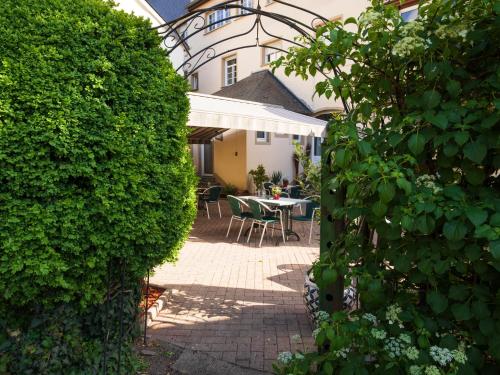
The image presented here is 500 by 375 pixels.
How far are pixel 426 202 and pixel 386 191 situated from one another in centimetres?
19

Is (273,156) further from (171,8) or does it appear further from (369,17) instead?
(369,17)

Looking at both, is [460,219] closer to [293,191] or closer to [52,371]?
[52,371]

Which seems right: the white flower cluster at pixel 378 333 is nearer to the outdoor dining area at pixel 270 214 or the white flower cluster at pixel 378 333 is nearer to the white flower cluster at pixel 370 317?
the white flower cluster at pixel 370 317

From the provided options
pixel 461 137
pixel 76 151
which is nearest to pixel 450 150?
pixel 461 137

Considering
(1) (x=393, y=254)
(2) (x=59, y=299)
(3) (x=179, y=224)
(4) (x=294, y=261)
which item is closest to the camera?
(1) (x=393, y=254)

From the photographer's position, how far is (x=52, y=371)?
270 cm

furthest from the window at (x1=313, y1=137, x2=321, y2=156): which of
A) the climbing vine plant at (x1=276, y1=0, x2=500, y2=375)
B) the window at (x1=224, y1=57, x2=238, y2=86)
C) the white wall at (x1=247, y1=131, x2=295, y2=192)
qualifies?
the climbing vine plant at (x1=276, y1=0, x2=500, y2=375)

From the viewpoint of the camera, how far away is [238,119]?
7.03m

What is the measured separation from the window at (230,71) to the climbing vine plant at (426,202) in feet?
56.6

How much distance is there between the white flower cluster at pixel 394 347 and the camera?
1.62 meters

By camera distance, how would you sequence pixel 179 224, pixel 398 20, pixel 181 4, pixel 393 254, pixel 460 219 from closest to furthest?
pixel 460 219 < pixel 393 254 < pixel 398 20 < pixel 179 224 < pixel 181 4

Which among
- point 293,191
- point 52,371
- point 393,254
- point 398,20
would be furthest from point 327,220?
point 293,191

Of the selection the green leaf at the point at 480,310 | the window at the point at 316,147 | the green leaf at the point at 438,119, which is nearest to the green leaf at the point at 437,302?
the green leaf at the point at 480,310

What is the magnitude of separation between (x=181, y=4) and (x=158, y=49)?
2105 centimetres
